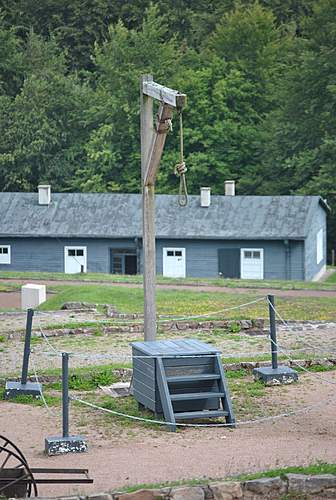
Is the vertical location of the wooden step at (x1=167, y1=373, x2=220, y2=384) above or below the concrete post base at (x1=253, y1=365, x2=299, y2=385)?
above

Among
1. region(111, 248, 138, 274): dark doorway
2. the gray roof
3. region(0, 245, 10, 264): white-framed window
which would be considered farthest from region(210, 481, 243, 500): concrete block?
region(0, 245, 10, 264): white-framed window

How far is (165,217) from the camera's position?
47.8 metres

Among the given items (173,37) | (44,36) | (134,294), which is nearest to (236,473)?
(134,294)

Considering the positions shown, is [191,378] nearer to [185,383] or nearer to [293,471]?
[185,383]

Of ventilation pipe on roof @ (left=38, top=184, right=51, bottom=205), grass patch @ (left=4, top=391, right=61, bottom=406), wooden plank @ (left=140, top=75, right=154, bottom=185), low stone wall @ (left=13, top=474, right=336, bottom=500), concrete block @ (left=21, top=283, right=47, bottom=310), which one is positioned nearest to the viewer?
low stone wall @ (left=13, top=474, right=336, bottom=500)

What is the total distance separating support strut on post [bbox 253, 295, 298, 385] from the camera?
718 inches

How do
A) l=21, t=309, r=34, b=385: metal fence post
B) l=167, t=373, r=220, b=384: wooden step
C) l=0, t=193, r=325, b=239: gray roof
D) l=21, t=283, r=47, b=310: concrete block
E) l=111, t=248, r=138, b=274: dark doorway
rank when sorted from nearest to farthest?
l=167, t=373, r=220, b=384: wooden step < l=21, t=309, r=34, b=385: metal fence post < l=21, t=283, r=47, b=310: concrete block < l=0, t=193, r=325, b=239: gray roof < l=111, t=248, r=138, b=274: dark doorway

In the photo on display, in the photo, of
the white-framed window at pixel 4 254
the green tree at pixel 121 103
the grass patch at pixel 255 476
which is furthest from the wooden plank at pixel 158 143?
the green tree at pixel 121 103

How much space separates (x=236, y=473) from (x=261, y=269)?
3423 cm

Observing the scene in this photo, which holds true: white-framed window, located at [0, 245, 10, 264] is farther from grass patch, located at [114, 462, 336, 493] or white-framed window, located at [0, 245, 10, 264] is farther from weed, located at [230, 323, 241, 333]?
grass patch, located at [114, 462, 336, 493]

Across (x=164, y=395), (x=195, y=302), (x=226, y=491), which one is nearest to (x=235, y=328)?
(x=195, y=302)

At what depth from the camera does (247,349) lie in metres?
22.3

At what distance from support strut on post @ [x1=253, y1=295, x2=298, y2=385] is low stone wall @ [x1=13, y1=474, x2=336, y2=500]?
6.54 m

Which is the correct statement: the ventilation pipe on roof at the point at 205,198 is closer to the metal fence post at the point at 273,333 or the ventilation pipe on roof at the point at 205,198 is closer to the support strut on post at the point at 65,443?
the metal fence post at the point at 273,333
